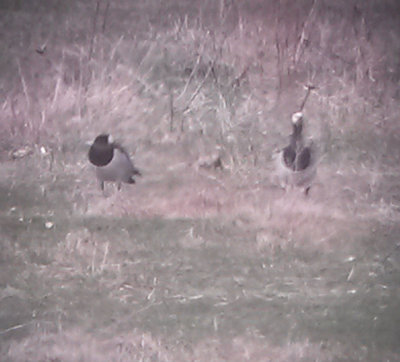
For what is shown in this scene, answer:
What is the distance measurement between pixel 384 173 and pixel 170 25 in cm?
96

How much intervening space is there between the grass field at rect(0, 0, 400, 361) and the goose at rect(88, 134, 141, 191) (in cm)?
3

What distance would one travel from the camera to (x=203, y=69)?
5.73 ft

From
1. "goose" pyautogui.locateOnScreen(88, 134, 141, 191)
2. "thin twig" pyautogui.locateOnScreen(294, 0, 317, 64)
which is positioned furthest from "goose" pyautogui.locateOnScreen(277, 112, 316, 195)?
"goose" pyautogui.locateOnScreen(88, 134, 141, 191)

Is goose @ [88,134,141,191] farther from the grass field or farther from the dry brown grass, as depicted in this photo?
the dry brown grass

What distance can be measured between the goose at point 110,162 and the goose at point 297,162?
540mm

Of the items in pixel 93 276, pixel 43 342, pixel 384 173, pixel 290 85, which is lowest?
pixel 43 342

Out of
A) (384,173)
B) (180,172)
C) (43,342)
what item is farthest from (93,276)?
(384,173)

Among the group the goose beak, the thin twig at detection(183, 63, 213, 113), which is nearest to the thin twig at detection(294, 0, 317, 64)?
the goose beak

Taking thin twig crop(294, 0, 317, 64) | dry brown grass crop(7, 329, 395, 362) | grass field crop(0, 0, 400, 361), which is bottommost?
dry brown grass crop(7, 329, 395, 362)

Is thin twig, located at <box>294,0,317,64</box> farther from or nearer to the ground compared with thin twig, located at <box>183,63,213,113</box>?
farther from the ground

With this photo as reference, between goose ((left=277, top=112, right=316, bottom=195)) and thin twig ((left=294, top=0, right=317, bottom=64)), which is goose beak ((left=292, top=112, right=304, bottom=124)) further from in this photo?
thin twig ((left=294, top=0, right=317, bottom=64))

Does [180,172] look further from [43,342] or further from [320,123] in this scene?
[43,342]

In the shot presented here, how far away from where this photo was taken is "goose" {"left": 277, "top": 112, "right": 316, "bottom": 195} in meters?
1.76

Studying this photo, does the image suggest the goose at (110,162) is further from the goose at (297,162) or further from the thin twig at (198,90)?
the goose at (297,162)
